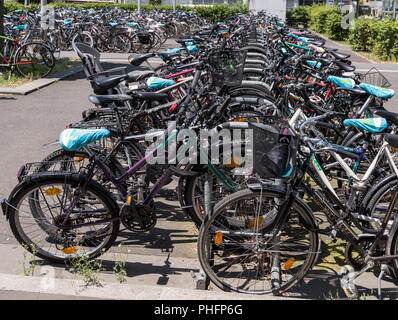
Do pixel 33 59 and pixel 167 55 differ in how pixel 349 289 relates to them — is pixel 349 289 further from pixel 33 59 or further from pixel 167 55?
pixel 33 59

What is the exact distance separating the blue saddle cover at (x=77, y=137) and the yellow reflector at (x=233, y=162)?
101 centimetres

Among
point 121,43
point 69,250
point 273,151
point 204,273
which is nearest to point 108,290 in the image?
point 69,250

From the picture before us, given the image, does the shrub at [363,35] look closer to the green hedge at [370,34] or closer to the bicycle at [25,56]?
the green hedge at [370,34]

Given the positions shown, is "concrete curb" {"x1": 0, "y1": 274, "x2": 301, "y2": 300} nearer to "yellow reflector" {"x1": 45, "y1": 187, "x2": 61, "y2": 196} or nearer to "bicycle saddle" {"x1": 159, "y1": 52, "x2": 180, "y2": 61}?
"yellow reflector" {"x1": 45, "y1": 187, "x2": 61, "y2": 196}

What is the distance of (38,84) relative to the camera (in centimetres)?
988

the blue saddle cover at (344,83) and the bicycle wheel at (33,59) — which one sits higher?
the blue saddle cover at (344,83)

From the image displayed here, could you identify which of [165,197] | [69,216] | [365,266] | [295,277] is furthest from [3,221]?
[365,266]

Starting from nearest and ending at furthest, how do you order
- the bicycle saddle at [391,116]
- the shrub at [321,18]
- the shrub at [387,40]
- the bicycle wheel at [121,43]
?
the bicycle saddle at [391,116]
the shrub at [387,40]
the bicycle wheel at [121,43]
the shrub at [321,18]

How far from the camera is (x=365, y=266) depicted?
3283mm

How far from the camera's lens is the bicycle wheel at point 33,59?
10.1 m

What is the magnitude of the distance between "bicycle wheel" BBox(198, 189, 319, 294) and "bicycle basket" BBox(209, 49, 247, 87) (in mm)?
1573

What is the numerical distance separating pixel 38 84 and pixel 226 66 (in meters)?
6.77

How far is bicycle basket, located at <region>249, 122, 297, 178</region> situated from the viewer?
2873mm

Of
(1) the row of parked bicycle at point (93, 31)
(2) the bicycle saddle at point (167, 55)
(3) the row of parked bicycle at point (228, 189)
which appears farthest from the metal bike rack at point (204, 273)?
(1) the row of parked bicycle at point (93, 31)
